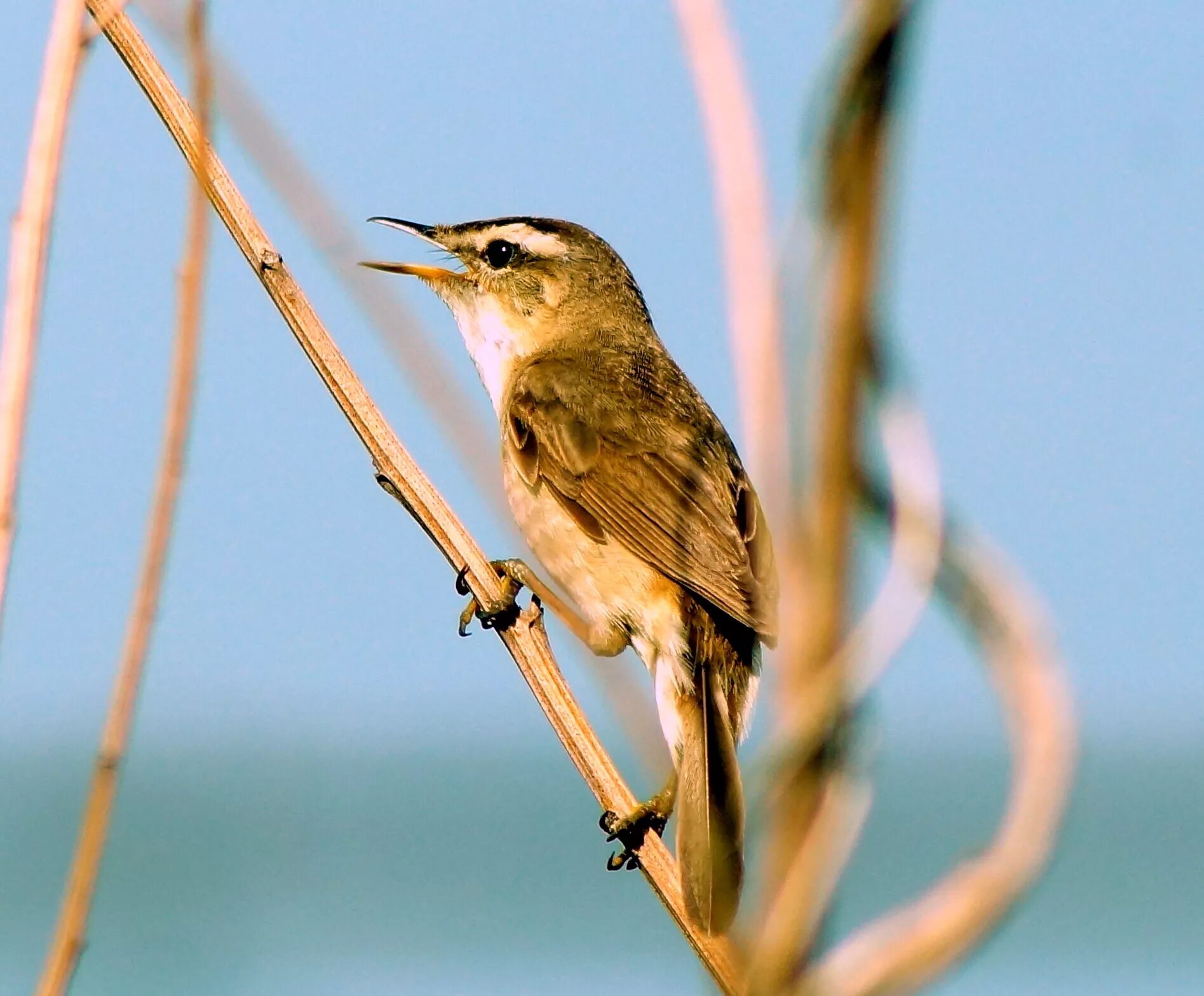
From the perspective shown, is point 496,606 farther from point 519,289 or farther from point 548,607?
point 519,289

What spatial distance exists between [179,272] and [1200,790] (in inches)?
1424

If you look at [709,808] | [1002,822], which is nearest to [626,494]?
[709,808]

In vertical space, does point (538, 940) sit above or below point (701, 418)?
above

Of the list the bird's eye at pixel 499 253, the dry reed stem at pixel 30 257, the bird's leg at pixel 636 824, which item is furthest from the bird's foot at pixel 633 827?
the bird's eye at pixel 499 253

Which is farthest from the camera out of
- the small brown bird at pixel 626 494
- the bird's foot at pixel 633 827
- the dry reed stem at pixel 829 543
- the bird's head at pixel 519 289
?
the bird's head at pixel 519 289

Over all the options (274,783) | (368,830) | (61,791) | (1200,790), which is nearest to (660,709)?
(368,830)

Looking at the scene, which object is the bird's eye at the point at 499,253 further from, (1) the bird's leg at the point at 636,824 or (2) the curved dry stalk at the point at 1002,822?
(2) the curved dry stalk at the point at 1002,822

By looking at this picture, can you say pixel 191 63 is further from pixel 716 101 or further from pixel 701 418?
pixel 701 418

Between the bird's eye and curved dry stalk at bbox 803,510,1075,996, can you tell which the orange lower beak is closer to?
the bird's eye

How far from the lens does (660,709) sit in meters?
3.03

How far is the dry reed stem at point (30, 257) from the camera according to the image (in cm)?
169

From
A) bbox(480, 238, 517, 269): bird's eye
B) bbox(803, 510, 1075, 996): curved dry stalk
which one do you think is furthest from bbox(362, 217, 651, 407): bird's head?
bbox(803, 510, 1075, 996): curved dry stalk

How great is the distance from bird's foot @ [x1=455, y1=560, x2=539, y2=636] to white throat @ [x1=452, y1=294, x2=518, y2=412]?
1242 millimetres

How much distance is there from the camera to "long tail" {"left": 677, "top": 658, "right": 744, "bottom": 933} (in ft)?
6.32
